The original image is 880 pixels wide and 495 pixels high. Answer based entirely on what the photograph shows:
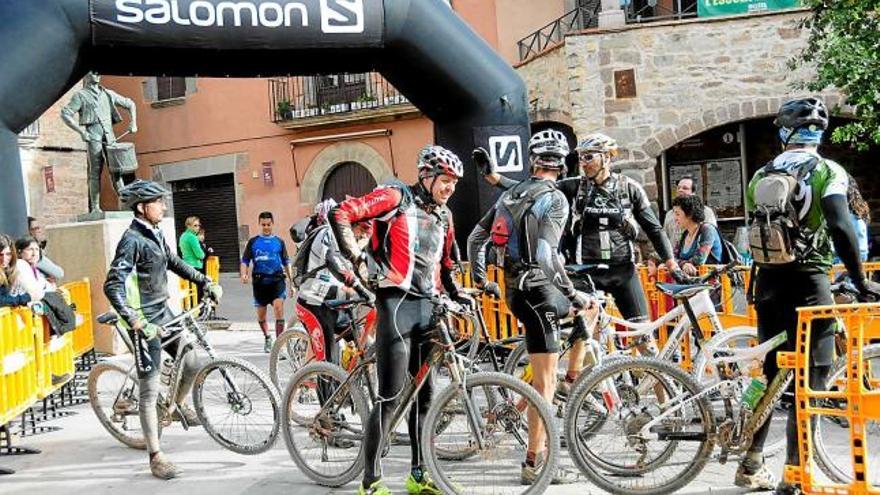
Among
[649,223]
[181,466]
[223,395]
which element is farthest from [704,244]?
[181,466]

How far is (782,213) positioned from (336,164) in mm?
18484

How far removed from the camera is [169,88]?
24.9 m

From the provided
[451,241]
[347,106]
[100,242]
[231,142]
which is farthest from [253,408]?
[231,142]

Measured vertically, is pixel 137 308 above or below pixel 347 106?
below

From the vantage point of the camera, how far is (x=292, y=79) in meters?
22.9

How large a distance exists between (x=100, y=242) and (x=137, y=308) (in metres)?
5.63

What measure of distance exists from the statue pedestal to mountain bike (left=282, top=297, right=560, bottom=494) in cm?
616

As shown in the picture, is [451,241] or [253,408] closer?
[451,241]

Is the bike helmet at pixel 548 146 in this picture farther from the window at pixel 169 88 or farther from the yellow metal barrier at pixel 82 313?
the window at pixel 169 88

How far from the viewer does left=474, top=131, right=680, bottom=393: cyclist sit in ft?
21.8

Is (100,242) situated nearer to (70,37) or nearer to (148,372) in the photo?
Result: (70,37)

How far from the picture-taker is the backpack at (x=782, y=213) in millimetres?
4891

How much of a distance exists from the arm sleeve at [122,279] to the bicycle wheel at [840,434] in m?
3.90

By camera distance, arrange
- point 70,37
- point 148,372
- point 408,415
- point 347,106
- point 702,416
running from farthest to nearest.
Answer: point 347,106, point 70,37, point 148,372, point 408,415, point 702,416
